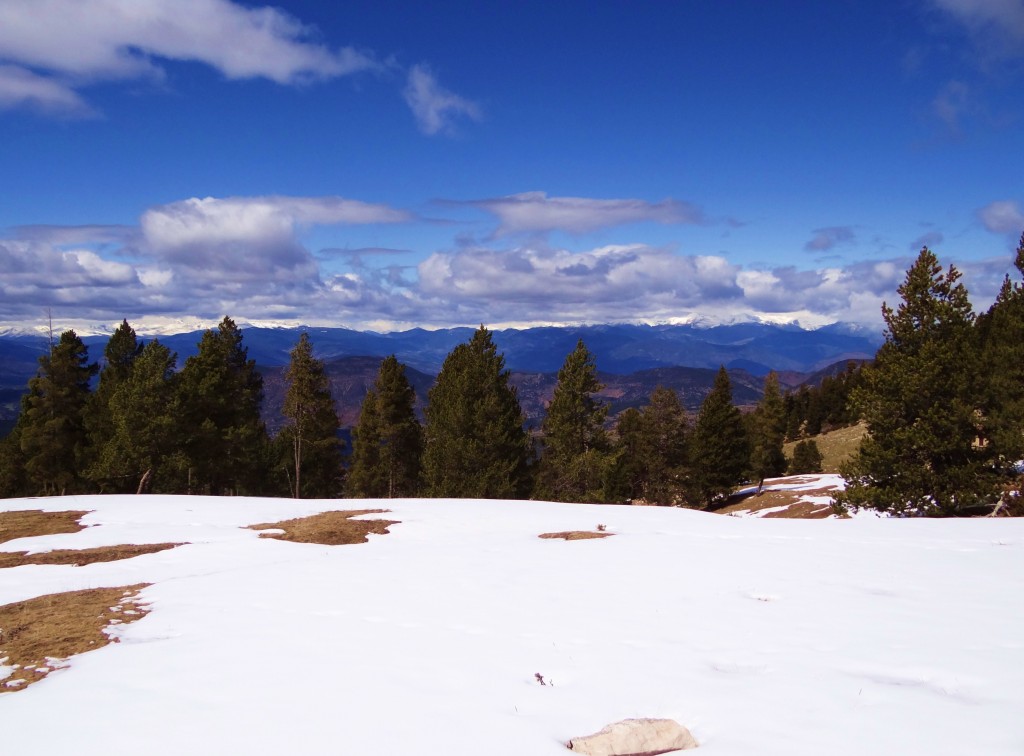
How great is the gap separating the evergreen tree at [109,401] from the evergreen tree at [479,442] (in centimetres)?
1781

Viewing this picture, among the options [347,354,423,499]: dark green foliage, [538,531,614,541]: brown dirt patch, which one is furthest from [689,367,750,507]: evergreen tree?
[538,531,614,541]: brown dirt patch

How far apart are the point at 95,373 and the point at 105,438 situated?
4.42m

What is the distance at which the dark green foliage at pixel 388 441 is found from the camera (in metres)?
42.6

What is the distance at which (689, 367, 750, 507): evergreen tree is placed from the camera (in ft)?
160

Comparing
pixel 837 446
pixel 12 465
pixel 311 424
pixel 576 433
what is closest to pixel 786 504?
pixel 576 433

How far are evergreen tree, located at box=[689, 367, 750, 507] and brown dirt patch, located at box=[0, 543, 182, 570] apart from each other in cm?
4199

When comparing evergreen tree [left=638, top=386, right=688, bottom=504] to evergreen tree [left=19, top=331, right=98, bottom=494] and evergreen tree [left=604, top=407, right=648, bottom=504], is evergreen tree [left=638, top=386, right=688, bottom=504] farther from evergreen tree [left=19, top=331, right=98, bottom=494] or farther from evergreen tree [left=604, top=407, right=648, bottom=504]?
evergreen tree [left=19, top=331, right=98, bottom=494]

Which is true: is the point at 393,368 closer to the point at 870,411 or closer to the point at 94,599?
the point at 870,411

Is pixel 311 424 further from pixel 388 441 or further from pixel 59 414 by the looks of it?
pixel 59 414

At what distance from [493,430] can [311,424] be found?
51.5 ft

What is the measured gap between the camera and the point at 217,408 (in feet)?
111

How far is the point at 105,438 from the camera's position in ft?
113

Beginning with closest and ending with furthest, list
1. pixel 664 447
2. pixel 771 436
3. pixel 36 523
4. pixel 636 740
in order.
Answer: pixel 636 740, pixel 36 523, pixel 664 447, pixel 771 436

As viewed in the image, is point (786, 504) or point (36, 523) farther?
point (786, 504)
